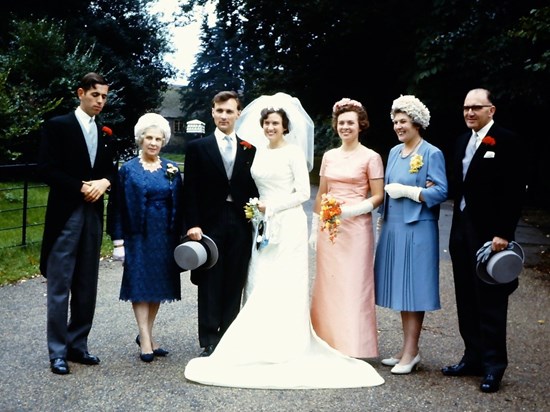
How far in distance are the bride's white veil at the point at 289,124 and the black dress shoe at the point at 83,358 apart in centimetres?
229

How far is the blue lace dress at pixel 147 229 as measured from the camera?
552 cm

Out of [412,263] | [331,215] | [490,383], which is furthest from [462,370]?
[331,215]

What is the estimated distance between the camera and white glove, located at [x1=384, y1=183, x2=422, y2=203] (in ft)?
17.5

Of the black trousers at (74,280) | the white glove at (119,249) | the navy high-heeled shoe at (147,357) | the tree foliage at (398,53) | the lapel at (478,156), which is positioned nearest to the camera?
the lapel at (478,156)

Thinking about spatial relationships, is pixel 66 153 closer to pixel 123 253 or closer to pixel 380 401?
pixel 123 253

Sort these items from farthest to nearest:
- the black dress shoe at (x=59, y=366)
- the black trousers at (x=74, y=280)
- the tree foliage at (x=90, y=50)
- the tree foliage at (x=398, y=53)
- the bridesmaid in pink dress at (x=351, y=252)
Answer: the tree foliage at (x=90, y=50), the tree foliage at (x=398, y=53), the bridesmaid in pink dress at (x=351, y=252), the black trousers at (x=74, y=280), the black dress shoe at (x=59, y=366)

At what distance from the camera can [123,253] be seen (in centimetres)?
545

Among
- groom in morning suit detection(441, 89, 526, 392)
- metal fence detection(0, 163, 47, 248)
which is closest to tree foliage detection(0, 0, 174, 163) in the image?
metal fence detection(0, 163, 47, 248)

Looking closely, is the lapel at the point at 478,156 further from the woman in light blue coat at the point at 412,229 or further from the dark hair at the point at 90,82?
the dark hair at the point at 90,82

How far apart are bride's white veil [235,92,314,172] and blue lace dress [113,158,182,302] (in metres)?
0.86

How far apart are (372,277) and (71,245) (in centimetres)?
254

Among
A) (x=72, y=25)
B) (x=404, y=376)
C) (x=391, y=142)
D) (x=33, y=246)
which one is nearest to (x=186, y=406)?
(x=404, y=376)

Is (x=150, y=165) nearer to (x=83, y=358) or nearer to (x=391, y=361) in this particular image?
(x=83, y=358)

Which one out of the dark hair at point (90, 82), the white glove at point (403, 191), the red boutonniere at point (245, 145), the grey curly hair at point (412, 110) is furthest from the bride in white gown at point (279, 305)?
the dark hair at point (90, 82)
